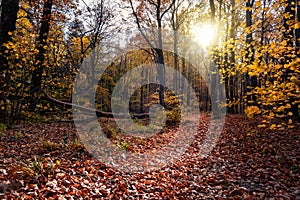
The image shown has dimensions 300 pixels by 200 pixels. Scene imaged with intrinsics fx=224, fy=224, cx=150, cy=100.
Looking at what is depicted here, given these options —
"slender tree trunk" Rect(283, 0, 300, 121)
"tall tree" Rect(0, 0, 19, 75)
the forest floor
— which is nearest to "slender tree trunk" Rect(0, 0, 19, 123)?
"tall tree" Rect(0, 0, 19, 75)

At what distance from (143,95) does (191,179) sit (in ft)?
75.3

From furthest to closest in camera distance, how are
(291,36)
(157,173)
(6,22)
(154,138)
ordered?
(154,138) < (6,22) < (157,173) < (291,36)

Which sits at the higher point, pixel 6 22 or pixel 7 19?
pixel 7 19

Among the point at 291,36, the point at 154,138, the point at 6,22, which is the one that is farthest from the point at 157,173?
the point at 6,22

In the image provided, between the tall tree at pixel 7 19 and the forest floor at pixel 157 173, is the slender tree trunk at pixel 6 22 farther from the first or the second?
the forest floor at pixel 157 173

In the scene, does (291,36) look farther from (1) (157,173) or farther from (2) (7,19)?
(2) (7,19)

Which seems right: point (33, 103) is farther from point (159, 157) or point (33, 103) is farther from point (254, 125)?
point (254, 125)

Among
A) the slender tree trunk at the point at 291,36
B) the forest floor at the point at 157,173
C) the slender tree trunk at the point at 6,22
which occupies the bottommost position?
the forest floor at the point at 157,173

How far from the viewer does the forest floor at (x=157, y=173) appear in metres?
4.15

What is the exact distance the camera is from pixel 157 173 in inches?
235

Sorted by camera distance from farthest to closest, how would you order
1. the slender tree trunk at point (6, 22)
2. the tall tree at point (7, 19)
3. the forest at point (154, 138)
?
the tall tree at point (7, 19), the slender tree trunk at point (6, 22), the forest at point (154, 138)

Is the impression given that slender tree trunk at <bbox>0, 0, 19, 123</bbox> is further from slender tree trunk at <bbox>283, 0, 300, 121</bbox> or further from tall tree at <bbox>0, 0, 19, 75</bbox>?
slender tree trunk at <bbox>283, 0, 300, 121</bbox>

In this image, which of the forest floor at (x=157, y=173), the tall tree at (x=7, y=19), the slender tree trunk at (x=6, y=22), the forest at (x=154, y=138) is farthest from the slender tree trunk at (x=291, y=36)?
the tall tree at (x=7, y=19)

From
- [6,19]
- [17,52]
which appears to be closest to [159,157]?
[17,52]
